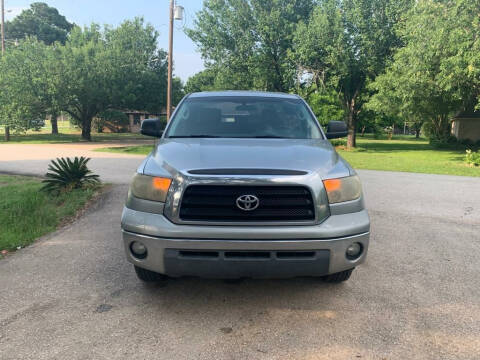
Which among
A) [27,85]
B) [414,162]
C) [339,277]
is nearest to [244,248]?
[339,277]

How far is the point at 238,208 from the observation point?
2766 mm

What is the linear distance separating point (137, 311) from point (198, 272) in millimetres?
746

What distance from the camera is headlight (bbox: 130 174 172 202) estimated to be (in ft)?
9.36

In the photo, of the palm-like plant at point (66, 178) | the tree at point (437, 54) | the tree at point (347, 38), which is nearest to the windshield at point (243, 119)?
the palm-like plant at point (66, 178)

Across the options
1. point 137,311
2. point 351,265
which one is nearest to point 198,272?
point 137,311

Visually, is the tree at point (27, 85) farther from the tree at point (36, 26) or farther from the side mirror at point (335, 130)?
the tree at point (36, 26)

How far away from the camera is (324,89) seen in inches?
959

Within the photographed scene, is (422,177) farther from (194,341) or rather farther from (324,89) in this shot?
(324,89)

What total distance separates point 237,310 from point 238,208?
0.94 m

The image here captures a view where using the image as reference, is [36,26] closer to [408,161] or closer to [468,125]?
[468,125]

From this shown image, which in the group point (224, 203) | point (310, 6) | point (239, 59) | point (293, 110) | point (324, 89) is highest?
point (310, 6)

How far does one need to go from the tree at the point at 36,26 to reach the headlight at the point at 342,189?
7139 centimetres

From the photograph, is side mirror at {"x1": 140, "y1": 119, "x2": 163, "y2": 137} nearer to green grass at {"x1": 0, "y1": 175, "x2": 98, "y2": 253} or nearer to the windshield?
the windshield

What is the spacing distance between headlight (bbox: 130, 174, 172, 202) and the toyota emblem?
57cm
